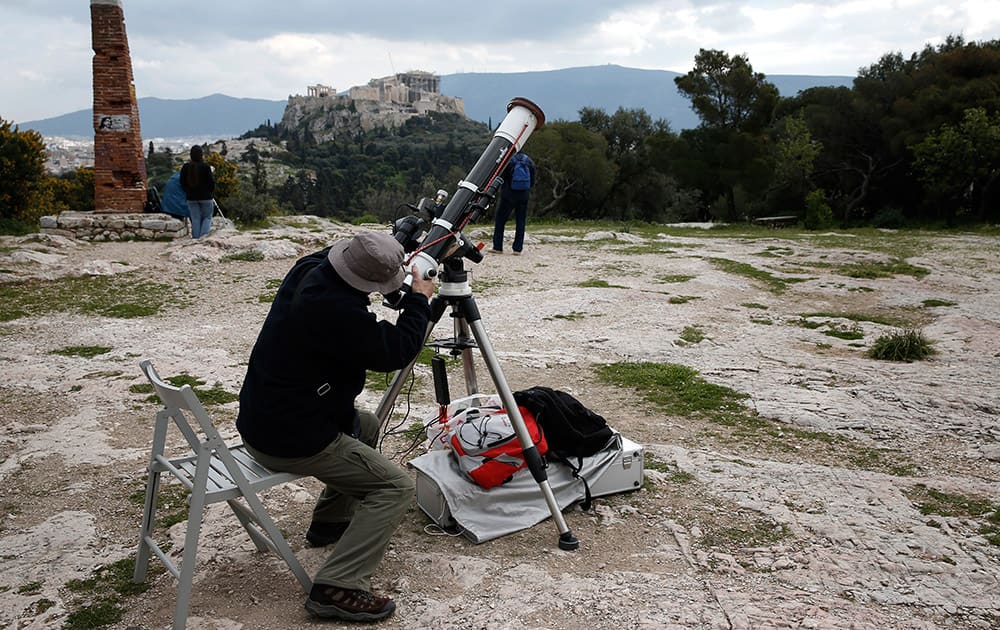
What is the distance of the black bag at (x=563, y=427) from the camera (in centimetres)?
446

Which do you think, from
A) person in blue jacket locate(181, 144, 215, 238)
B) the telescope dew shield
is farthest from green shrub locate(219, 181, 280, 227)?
the telescope dew shield

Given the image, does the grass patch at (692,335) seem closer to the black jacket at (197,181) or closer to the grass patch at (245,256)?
the grass patch at (245,256)

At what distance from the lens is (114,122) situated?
15.7 m

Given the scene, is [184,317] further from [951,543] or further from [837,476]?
[951,543]

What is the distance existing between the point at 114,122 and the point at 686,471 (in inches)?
609

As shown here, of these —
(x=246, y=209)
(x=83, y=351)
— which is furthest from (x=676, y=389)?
(x=246, y=209)

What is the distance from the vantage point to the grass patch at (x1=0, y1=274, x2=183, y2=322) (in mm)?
9562

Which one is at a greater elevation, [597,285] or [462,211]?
[462,211]

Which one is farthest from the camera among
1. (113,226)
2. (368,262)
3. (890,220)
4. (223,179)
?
(223,179)

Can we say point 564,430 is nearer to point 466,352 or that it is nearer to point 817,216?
point 466,352

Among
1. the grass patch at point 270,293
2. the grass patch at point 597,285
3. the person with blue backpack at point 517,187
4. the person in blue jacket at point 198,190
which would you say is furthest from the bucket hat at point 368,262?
the person in blue jacket at point 198,190

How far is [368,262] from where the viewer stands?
3203 mm

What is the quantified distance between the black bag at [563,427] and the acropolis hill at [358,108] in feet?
467

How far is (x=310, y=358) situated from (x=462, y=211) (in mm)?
1228
